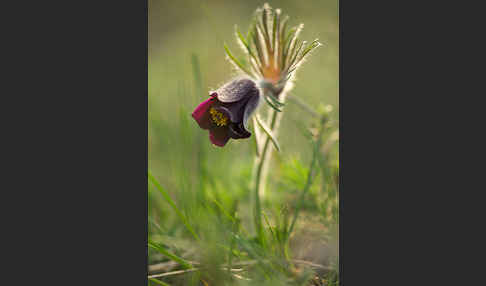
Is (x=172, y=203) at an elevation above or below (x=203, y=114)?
below

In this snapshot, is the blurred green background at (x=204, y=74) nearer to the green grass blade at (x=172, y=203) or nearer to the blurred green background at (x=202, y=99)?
the blurred green background at (x=202, y=99)

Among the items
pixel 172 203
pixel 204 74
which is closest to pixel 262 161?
pixel 172 203

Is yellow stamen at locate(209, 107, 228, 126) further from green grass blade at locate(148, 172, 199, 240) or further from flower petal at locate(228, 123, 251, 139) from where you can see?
green grass blade at locate(148, 172, 199, 240)

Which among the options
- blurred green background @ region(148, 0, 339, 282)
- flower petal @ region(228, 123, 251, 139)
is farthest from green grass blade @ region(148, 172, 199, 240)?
flower petal @ region(228, 123, 251, 139)

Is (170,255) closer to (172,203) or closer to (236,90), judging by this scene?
(172,203)

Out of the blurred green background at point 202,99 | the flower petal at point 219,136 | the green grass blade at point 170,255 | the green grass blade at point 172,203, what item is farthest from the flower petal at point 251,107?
the green grass blade at point 170,255
